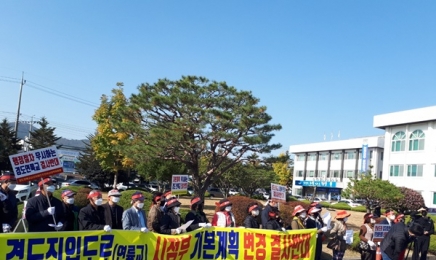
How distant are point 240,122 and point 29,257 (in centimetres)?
1434

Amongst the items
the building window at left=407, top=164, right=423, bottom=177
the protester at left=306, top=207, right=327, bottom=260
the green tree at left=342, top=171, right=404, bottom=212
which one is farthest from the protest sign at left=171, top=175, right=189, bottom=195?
the building window at left=407, top=164, right=423, bottom=177

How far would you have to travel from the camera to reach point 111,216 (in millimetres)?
6770

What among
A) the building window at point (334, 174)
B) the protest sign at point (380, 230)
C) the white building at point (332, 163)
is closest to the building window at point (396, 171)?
the white building at point (332, 163)

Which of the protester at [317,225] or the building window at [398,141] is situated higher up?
the building window at [398,141]

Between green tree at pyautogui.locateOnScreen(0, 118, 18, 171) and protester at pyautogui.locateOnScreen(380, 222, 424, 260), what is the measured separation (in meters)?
41.9

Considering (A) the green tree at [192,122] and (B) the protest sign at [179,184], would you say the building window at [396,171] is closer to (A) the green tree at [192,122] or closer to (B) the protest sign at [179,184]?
(A) the green tree at [192,122]

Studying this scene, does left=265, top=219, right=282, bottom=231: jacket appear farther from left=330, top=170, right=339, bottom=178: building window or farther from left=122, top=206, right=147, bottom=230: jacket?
left=330, top=170, right=339, bottom=178: building window

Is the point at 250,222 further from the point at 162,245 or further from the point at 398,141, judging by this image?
the point at 398,141

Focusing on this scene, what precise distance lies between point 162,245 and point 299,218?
2.99 m

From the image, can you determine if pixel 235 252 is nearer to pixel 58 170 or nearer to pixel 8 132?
pixel 58 170

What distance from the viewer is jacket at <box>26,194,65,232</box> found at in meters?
6.44

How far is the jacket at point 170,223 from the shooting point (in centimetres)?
704

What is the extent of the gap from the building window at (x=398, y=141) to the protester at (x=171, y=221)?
46741 mm

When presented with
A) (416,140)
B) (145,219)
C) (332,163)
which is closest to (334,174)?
(332,163)
